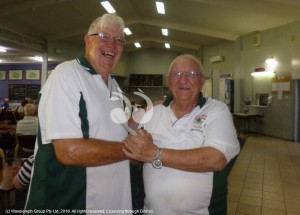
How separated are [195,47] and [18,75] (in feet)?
33.9

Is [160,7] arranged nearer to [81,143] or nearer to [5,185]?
[5,185]

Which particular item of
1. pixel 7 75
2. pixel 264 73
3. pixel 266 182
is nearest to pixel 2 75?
pixel 7 75

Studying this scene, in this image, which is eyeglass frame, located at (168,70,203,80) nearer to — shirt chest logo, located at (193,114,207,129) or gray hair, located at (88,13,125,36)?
shirt chest logo, located at (193,114,207,129)

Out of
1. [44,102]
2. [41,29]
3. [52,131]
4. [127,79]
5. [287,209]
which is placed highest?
[41,29]

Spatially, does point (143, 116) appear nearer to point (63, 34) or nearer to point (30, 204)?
point (30, 204)

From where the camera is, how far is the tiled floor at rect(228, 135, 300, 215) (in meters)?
3.49

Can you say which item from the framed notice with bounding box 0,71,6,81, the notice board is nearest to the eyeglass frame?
the notice board

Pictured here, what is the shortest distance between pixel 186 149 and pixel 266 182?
377 cm

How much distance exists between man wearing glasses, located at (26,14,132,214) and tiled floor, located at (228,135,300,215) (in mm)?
2554

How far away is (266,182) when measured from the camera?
4.51 meters

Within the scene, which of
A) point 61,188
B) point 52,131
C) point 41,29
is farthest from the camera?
point 41,29

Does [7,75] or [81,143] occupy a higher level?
[7,75]

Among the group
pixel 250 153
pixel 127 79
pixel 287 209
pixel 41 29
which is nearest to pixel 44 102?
pixel 287 209

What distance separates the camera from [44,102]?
1.17 meters
